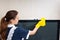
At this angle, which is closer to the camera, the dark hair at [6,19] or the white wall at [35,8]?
the dark hair at [6,19]

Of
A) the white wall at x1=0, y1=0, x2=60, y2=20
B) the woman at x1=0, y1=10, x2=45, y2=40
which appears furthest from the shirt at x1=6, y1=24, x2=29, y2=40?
the white wall at x1=0, y1=0, x2=60, y2=20

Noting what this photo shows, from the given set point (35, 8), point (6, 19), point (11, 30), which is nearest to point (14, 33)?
point (11, 30)

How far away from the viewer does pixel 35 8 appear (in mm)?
3205

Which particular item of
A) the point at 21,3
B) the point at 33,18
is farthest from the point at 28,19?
the point at 21,3

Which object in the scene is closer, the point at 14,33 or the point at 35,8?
the point at 14,33

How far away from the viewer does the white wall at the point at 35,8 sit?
3.17 metres

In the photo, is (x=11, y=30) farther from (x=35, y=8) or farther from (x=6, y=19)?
(x=35, y=8)

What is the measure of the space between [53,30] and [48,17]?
0.28 m

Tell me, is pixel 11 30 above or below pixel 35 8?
below

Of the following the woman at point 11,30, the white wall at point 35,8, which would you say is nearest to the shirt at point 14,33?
the woman at point 11,30

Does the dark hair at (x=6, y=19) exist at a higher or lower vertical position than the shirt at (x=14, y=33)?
higher

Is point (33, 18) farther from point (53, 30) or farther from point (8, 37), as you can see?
point (8, 37)

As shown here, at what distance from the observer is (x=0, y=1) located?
3146 mm

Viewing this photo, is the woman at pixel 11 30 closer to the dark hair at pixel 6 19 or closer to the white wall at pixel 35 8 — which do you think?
the dark hair at pixel 6 19
